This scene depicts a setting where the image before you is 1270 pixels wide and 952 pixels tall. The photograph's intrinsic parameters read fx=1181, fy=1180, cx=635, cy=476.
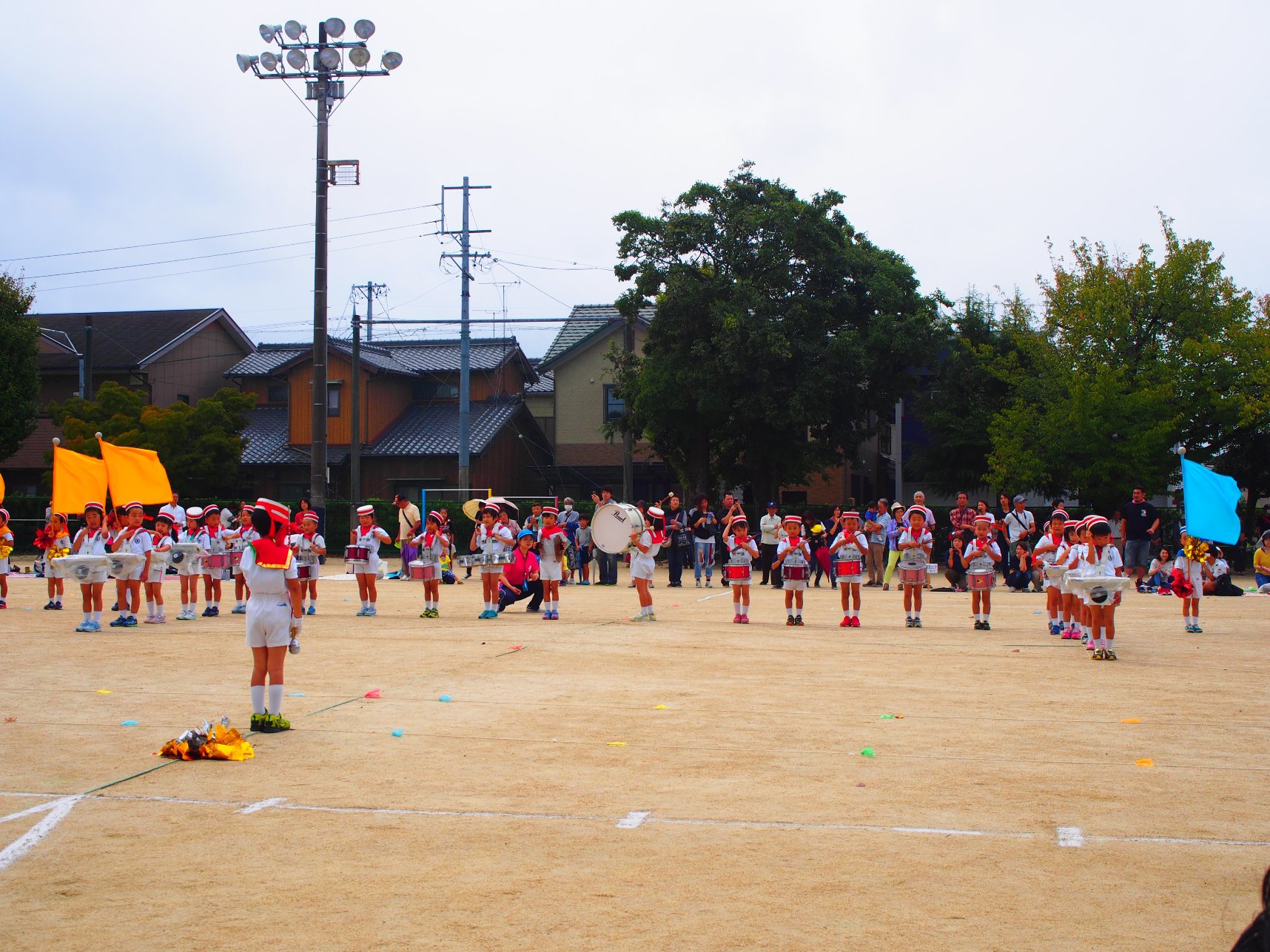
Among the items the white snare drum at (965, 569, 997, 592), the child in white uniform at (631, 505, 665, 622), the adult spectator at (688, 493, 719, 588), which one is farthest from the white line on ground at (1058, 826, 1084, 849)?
the adult spectator at (688, 493, 719, 588)

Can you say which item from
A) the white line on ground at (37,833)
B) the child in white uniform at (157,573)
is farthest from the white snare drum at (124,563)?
the white line on ground at (37,833)

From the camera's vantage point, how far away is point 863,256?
35.8 meters

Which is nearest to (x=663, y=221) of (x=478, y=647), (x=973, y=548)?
(x=973, y=548)

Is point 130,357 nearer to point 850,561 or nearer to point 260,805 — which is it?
point 850,561

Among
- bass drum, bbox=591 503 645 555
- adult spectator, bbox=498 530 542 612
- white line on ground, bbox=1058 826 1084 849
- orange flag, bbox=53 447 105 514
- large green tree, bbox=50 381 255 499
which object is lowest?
white line on ground, bbox=1058 826 1084 849

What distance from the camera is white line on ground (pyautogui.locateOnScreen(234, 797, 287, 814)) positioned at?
674 centimetres

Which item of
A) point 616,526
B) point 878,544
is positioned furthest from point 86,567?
point 878,544

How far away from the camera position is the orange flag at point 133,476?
17.2 meters

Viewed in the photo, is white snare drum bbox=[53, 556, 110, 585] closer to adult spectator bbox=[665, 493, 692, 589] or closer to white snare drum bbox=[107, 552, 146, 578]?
white snare drum bbox=[107, 552, 146, 578]

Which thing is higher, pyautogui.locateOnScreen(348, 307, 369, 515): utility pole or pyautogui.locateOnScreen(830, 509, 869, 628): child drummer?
pyautogui.locateOnScreen(348, 307, 369, 515): utility pole

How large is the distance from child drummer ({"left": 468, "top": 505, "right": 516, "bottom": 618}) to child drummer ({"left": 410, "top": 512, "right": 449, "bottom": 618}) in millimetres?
648

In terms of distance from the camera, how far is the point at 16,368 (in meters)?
39.8

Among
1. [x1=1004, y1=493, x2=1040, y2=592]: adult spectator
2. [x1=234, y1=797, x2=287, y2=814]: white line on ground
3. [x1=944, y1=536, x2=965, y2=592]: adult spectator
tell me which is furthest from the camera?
[x1=1004, y1=493, x2=1040, y2=592]: adult spectator

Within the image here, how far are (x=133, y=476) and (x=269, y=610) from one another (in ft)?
31.8
